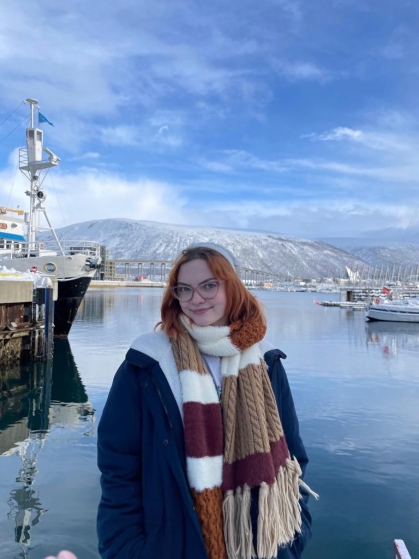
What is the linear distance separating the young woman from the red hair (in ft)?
0.03

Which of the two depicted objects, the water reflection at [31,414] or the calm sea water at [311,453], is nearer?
the calm sea water at [311,453]

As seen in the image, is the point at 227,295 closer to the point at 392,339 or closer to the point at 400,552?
the point at 400,552

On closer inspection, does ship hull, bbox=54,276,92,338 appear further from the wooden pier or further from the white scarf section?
the white scarf section

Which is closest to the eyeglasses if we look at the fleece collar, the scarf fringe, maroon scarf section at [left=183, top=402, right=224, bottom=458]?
the fleece collar

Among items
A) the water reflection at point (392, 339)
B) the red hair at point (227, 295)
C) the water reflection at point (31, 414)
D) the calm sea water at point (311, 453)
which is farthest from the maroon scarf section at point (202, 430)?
the water reflection at point (392, 339)

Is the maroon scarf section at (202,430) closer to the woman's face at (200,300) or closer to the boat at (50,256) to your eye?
the woman's face at (200,300)

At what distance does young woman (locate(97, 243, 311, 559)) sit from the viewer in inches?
74.1

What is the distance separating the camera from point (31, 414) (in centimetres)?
1097

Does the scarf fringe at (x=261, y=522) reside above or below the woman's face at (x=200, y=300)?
below

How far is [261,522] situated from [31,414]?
10343mm

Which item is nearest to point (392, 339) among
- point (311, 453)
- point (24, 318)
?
point (24, 318)

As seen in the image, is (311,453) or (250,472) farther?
(311,453)

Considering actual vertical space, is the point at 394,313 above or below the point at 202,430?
below

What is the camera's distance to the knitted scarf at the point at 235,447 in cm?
190
